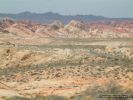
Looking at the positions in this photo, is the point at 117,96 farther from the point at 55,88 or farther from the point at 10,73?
the point at 10,73

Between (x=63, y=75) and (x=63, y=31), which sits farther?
(x=63, y=31)

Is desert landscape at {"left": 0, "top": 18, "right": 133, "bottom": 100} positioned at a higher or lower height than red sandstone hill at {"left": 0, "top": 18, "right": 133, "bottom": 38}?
higher

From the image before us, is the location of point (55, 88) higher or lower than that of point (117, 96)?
lower

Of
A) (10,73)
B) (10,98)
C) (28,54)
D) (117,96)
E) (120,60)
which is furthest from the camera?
(28,54)

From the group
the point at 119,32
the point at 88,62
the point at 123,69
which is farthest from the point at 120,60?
the point at 119,32

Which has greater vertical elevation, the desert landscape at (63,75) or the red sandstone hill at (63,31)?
the desert landscape at (63,75)

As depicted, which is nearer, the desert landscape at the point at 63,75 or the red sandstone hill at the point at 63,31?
the desert landscape at the point at 63,75

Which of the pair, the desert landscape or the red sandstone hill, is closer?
the desert landscape

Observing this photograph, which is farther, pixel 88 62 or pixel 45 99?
pixel 88 62

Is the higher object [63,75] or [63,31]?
[63,75]

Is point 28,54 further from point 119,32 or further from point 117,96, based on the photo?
point 119,32

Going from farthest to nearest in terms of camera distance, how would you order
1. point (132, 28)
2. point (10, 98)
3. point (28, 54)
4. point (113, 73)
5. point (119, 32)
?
point (132, 28), point (119, 32), point (28, 54), point (113, 73), point (10, 98)
